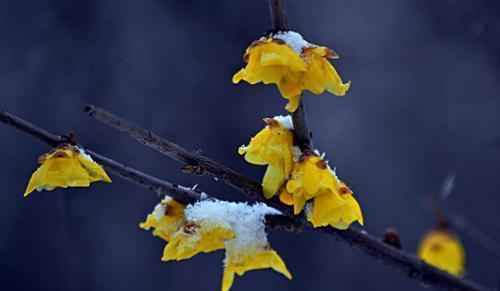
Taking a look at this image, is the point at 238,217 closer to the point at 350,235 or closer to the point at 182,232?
the point at 182,232

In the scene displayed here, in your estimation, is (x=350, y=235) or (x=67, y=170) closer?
(x=67, y=170)

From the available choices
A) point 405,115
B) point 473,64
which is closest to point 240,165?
point 405,115

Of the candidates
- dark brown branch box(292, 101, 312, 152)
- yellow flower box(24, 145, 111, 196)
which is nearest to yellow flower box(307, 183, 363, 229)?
dark brown branch box(292, 101, 312, 152)

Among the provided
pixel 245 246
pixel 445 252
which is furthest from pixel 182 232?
pixel 445 252

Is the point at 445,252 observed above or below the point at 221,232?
above

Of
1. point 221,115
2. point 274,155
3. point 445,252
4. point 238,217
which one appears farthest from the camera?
point 221,115

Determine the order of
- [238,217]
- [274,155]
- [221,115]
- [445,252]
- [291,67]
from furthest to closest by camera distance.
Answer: [221,115]
[445,252]
[238,217]
[274,155]
[291,67]

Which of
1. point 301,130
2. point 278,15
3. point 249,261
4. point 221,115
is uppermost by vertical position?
point 221,115

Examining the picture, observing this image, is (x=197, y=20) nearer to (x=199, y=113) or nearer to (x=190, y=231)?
(x=199, y=113)
